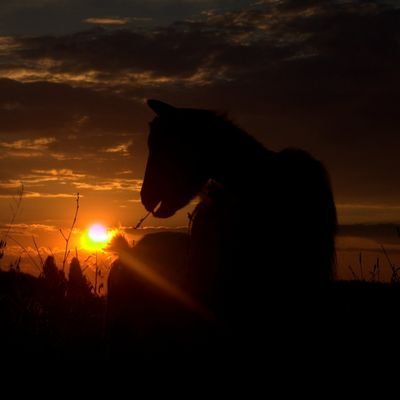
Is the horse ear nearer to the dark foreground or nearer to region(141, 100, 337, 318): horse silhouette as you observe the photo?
region(141, 100, 337, 318): horse silhouette

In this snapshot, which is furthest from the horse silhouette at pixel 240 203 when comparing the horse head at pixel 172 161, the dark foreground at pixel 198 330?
the dark foreground at pixel 198 330

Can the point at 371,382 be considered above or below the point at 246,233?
below

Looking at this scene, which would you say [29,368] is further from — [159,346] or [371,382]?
[371,382]

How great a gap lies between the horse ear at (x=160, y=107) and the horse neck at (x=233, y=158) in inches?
18.9

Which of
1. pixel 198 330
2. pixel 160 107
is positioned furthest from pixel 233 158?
pixel 198 330

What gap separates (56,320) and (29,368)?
147cm

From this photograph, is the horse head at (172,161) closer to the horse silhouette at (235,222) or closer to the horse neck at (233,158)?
the horse silhouette at (235,222)

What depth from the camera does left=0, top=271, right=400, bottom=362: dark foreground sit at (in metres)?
6.59

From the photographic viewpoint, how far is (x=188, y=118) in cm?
620

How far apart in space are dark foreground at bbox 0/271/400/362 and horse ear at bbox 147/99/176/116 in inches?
83.8

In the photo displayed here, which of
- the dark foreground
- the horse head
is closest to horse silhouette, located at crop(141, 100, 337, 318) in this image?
the horse head

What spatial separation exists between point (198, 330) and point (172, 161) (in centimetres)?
205

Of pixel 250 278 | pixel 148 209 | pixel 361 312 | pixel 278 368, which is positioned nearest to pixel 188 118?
pixel 148 209

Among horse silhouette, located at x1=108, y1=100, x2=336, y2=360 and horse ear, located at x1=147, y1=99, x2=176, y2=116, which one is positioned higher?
horse ear, located at x1=147, y1=99, x2=176, y2=116
